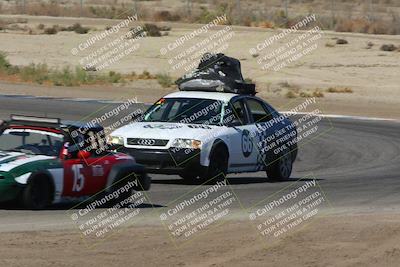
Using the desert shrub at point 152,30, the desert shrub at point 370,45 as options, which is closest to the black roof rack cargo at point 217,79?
the desert shrub at point 370,45

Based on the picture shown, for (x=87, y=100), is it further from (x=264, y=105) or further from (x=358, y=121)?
(x=264, y=105)

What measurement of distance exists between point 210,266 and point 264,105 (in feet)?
31.7

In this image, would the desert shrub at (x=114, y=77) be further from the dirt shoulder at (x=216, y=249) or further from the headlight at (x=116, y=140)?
the dirt shoulder at (x=216, y=249)

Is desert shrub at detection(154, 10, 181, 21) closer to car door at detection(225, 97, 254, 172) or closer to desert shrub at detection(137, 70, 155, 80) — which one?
desert shrub at detection(137, 70, 155, 80)

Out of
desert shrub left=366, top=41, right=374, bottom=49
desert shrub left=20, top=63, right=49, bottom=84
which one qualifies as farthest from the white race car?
desert shrub left=366, top=41, right=374, bottom=49

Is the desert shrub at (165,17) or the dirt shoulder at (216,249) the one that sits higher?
the dirt shoulder at (216,249)

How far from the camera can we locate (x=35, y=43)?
2149 inches

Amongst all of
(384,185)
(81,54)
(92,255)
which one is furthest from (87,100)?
(92,255)

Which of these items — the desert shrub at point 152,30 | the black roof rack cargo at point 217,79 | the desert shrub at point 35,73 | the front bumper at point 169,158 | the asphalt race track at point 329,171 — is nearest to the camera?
the asphalt race track at point 329,171

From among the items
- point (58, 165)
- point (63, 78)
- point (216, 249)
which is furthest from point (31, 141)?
point (63, 78)

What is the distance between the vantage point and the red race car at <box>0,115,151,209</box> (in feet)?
47.3

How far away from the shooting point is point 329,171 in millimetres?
23391

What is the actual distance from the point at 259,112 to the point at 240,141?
1.51 metres

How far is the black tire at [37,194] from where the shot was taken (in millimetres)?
14430
